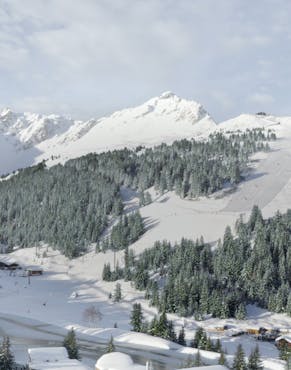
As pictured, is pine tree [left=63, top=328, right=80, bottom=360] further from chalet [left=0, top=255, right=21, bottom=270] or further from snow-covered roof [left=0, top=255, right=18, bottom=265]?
snow-covered roof [left=0, top=255, right=18, bottom=265]

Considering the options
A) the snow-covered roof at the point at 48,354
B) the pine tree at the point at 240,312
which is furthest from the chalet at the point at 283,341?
the snow-covered roof at the point at 48,354

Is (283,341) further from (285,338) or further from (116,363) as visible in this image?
(116,363)

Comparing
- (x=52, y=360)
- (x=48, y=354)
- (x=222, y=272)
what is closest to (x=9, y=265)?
(x=222, y=272)

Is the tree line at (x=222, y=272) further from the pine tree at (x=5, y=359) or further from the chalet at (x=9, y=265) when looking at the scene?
the pine tree at (x=5, y=359)

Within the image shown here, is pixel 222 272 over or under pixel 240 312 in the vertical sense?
over

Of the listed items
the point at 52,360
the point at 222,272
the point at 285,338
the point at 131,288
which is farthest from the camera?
the point at 131,288
